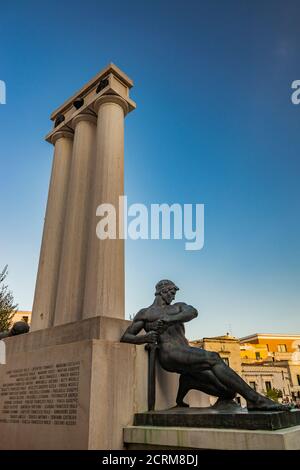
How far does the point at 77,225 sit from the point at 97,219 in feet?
3.17

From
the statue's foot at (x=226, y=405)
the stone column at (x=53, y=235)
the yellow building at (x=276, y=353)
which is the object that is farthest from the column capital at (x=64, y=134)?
the yellow building at (x=276, y=353)

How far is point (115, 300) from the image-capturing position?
7312 mm

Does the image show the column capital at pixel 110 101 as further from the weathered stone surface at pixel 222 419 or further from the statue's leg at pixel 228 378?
the weathered stone surface at pixel 222 419

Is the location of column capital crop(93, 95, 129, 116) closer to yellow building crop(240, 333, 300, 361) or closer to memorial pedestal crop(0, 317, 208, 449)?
memorial pedestal crop(0, 317, 208, 449)

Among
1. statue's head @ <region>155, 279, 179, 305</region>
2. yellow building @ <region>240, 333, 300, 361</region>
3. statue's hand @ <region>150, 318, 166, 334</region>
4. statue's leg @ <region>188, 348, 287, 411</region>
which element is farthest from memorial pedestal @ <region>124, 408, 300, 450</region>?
yellow building @ <region>240, 333, 300, 361</region>

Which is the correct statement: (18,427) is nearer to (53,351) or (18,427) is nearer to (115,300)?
(53,351)

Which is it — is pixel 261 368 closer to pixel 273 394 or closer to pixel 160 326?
pixel 273 394

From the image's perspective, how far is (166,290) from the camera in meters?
6.69

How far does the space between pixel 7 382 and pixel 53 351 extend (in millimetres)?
1927

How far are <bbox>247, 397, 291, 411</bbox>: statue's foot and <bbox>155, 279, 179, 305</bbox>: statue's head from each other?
2299 mm

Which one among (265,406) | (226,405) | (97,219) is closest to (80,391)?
(226,405)

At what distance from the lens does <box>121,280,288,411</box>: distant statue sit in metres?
5.26

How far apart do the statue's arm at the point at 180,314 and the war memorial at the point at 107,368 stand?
0.7 inches
